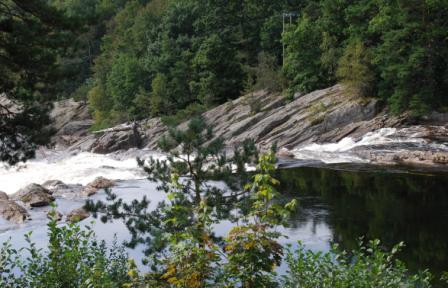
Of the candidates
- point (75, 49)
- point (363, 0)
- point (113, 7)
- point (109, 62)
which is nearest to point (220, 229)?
point (75, 49)

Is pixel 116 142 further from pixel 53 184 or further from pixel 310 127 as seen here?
pixel 53 184

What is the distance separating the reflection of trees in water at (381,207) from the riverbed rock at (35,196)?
12.7 meters

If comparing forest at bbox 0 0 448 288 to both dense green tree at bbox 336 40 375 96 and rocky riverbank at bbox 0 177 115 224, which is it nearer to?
dense green tree at bbox 336 40 375 96

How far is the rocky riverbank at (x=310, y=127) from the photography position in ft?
127

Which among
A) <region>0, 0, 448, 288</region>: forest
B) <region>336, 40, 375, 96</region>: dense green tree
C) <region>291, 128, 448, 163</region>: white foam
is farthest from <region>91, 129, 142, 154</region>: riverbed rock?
<region>336, 40, 375, 96</region>: dense green tree

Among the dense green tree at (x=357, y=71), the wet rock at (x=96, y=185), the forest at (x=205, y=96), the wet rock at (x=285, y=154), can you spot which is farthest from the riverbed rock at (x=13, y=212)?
the dense green tree at (x=357, y=71)

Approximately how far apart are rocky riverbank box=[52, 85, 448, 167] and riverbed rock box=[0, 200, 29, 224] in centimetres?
1071

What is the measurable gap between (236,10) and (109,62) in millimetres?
28336

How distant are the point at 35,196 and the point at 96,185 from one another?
188 inches

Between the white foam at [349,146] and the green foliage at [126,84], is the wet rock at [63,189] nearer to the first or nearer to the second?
the white foam at [349,146]

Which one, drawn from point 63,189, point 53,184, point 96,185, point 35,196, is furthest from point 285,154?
point 35,196

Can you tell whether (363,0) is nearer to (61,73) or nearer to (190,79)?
(190,79)

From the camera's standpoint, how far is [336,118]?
4606cm

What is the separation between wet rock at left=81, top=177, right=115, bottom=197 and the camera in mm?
32031
